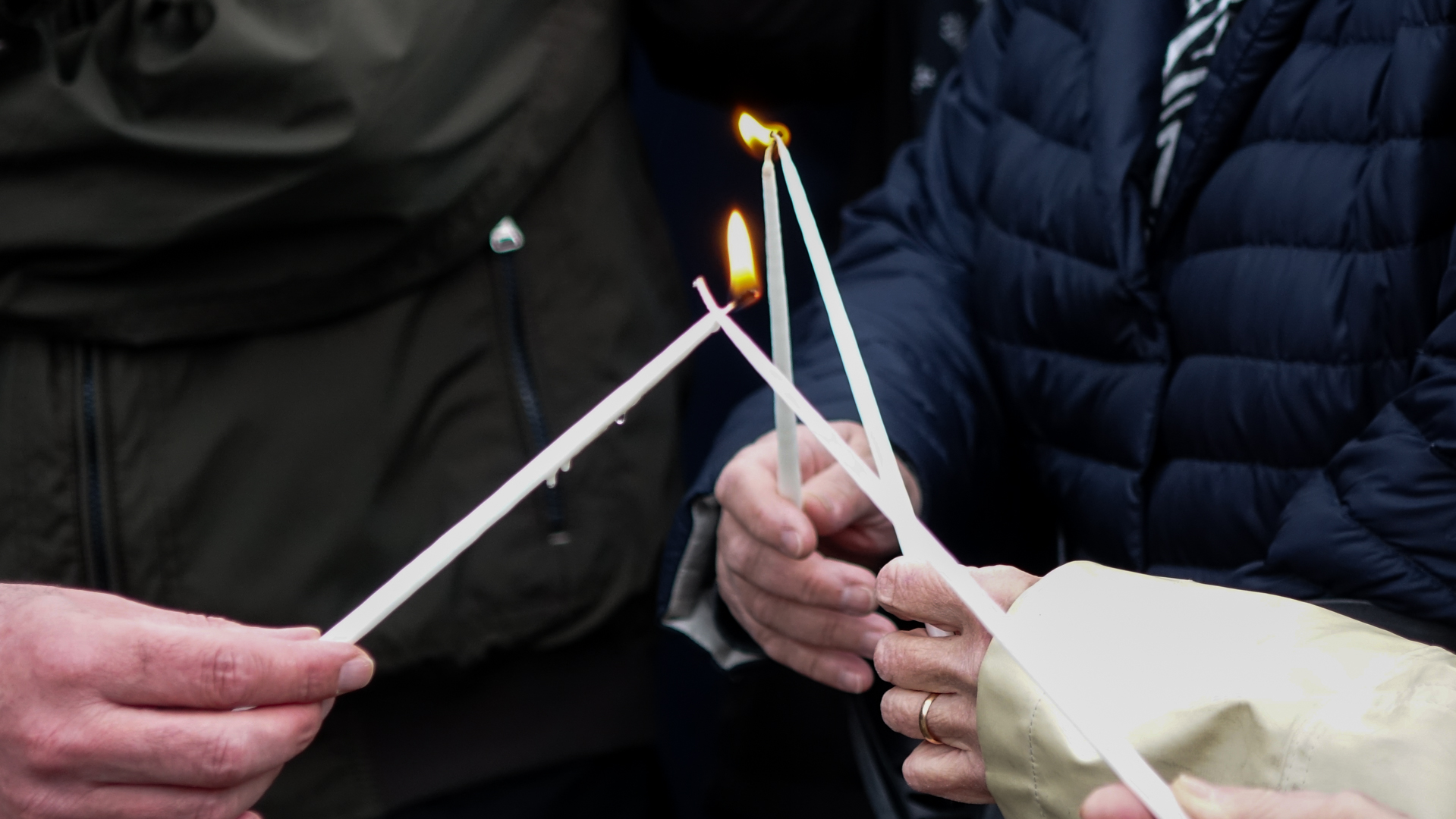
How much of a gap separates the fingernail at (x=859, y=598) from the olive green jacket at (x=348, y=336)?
31 cm

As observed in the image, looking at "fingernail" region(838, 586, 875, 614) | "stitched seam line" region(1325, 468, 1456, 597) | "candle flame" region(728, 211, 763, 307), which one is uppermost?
"candle flame" region(728, 211, 763, 307)

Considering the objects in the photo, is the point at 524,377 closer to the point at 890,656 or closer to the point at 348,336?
the point at 348,336

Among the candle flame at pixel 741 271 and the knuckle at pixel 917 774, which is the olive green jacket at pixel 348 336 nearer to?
the candle flame at pixel 741 271

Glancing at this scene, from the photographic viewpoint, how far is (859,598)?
71 centimetres

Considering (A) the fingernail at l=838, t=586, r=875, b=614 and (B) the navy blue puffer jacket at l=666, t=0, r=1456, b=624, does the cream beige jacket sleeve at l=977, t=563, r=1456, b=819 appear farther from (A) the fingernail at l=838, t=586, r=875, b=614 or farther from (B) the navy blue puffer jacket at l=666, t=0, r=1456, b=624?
(A) the fingernail at l=838, t=586, r=875, b=614

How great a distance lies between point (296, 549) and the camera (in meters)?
0.90

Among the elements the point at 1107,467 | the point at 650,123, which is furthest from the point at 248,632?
the point at 650,123

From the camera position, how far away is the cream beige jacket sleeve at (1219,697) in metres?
0.39

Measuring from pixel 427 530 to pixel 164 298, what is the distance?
27 centimetres

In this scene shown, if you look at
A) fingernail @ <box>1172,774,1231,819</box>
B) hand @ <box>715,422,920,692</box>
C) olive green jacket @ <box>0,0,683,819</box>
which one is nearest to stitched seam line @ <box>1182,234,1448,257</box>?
hand @ <box>715,422,920,692</box>

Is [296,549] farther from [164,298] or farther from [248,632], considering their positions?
[248,632]

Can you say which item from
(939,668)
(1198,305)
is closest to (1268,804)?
(939,668)

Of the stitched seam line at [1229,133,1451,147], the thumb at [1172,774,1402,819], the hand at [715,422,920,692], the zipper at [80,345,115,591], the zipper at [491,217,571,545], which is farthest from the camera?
the zipper at [491,217,571,545]

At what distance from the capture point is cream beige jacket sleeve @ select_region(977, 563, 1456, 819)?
15.5 inches
